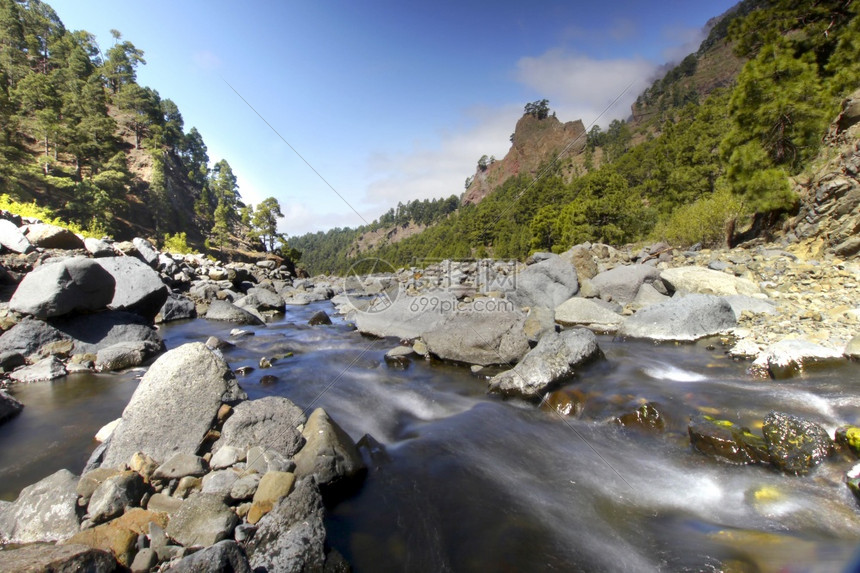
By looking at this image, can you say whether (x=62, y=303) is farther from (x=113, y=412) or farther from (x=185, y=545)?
(x=185, y=545)

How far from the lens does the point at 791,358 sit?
7.45 m

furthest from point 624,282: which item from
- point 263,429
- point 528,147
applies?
point 528,147

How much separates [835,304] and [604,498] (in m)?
9.30

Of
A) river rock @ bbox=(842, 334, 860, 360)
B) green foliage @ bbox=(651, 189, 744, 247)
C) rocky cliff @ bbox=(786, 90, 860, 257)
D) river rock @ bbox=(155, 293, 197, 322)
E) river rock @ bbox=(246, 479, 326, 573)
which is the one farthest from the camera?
green foliage @ bbox=(651, 189, 744, 247)

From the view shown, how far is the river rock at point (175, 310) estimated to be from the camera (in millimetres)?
15484

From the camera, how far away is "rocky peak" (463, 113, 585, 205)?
141750mm

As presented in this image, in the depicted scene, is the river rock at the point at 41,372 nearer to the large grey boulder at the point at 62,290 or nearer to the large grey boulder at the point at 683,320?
the large grey boulder at the point at 62,290

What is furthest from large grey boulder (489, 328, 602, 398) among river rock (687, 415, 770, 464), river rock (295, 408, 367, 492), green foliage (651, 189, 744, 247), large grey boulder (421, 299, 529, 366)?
green foliage (651, 189, 744, 247)

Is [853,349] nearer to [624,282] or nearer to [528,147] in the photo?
[624,282]

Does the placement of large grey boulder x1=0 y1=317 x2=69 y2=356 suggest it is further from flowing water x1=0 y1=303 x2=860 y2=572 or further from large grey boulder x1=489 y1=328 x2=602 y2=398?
large grey boulder x1=489 y1=328 x2=602 y2=398

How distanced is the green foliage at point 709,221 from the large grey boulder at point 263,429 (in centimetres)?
2137

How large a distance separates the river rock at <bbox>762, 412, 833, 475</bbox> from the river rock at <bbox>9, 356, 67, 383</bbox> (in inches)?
537

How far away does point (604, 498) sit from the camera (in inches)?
192

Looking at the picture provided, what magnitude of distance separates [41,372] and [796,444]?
46.7ft
